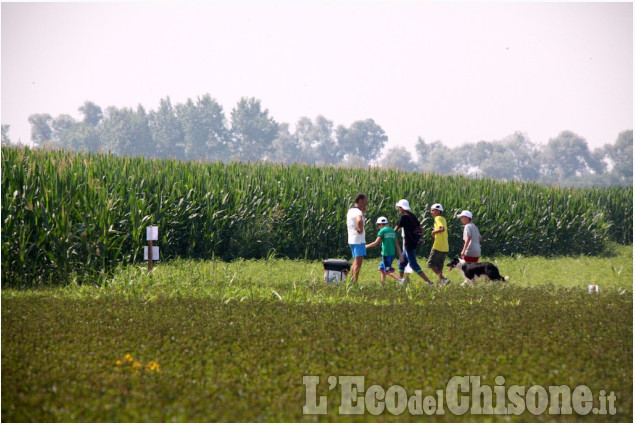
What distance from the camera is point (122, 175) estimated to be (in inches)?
745

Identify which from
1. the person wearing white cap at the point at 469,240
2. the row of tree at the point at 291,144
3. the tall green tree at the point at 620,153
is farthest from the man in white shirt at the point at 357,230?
the tall green tree at the point at 620,153

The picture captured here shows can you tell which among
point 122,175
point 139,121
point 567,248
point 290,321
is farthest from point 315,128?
point 290,321

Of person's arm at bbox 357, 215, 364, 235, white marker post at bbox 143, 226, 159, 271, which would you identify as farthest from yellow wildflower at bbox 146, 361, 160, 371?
white marker post at bbox 143, 226, 159, 271

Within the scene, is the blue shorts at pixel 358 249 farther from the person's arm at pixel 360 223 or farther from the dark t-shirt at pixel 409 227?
the dark t-shirt at pixel 409 227

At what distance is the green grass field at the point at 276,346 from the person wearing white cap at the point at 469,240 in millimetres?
1793

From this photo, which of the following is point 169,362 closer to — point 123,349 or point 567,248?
point 123,349

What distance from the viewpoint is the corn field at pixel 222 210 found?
14453 millimetres

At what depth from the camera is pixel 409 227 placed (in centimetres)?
1531

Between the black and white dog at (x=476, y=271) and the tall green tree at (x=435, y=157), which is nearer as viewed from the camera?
the black and white dog at (x=476, y=271)

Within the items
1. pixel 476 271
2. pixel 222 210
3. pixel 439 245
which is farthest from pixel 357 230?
pixel 222 210

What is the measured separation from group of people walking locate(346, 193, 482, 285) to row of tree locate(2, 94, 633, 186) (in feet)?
255

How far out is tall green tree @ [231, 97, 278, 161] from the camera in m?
110

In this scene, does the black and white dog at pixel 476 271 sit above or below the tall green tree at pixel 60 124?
below

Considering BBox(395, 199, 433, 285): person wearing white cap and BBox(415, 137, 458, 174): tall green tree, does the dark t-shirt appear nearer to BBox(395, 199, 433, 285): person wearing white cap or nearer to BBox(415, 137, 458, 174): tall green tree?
BBox(395, 199, 433, 285): person wearing white cap
